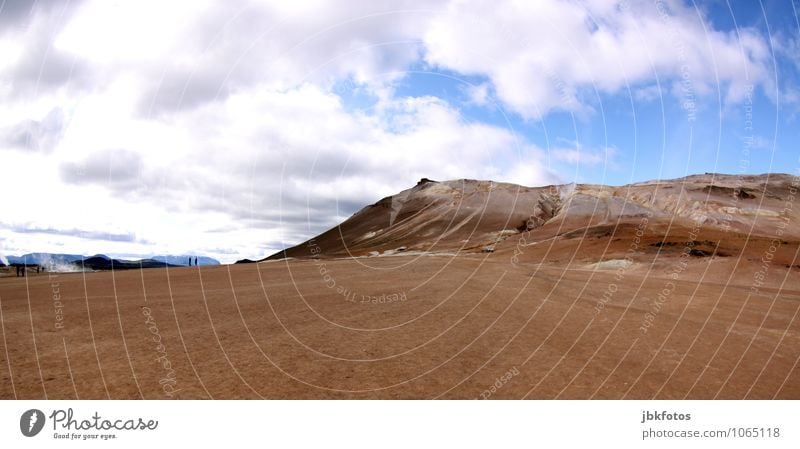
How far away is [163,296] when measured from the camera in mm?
22859

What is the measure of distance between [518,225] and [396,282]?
231 feet

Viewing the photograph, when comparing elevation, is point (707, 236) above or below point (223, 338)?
above

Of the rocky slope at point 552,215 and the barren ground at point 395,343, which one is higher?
the rocky slope at point 552,215

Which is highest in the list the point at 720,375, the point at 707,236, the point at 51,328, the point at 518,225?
the point at 518,225

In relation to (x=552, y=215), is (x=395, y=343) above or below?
below

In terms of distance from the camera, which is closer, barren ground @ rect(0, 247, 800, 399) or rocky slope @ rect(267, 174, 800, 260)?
barren ground @ rect(0, 247, 800, 399)

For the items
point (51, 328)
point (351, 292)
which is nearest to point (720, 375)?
point (351, 292)

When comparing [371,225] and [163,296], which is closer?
[163,296]

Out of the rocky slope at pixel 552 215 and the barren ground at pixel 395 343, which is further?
the rocky slope at pixel 552 215

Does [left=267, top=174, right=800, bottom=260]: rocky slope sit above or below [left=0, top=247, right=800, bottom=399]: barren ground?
above

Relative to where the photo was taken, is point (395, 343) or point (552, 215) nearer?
point (395, 343)

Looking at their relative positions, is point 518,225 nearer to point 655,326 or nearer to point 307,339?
point 655,326
